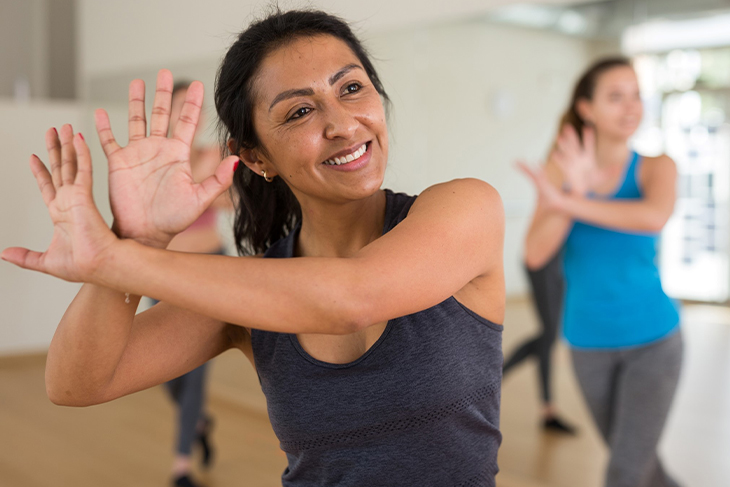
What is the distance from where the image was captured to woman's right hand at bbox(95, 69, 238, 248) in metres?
0.85

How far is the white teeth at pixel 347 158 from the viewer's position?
3.56 ft

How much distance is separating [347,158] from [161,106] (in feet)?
1.01

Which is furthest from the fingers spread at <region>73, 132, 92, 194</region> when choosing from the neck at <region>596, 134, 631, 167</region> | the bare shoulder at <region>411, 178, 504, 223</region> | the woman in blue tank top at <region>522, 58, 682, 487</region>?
the neck at <region>596, 134, 631, 167</region>

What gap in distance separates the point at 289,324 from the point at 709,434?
10.0 feet

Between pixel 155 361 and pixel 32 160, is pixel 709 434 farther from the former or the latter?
pixel 32 160

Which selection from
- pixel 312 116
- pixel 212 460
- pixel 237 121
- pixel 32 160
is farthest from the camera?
pixel 212 460

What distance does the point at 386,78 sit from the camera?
3279mm

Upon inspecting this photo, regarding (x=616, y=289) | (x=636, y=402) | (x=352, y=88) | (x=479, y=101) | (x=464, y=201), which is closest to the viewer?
(x=464, y=201)

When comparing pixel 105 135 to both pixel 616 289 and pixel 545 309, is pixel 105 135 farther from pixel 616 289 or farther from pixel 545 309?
pixel 545 309

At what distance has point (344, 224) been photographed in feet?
4.03

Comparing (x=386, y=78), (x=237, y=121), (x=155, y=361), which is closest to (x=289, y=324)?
(x=155, y=361)

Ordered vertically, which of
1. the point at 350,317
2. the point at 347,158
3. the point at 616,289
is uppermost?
the point at 347,158

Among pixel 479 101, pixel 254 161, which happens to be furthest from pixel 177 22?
pixel 254 161

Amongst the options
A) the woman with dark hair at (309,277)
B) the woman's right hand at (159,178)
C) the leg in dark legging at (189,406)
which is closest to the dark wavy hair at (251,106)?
the woman with dark hair at (309,277)
